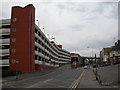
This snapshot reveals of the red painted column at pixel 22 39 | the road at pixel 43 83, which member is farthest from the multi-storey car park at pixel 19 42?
the road at pixel 43 83

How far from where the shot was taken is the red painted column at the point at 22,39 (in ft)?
163

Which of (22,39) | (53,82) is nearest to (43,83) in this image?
(53,82)

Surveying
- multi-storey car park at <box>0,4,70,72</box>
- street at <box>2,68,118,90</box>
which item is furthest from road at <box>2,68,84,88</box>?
multi-storey car park at <box>0,4,70,72</box>

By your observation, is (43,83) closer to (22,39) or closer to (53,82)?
(53,82)

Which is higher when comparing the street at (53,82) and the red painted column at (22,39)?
the red painted column at (22,39)

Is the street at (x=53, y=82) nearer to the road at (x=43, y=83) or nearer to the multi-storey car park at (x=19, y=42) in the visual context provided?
the road at (x=43, y=83)

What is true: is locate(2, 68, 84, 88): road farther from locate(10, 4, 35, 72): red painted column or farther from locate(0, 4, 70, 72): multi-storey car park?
locate(0, 4, 70, 72): multi-storey car park

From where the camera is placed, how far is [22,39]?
50.9 m

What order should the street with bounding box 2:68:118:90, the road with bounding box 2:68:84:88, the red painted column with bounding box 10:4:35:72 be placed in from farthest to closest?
the red painted column with bounding box 10:4:35:72 < the road with bounding box 2:68:84:88 < the street with bounding box 2:68:118:90

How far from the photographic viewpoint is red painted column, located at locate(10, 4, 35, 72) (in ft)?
163

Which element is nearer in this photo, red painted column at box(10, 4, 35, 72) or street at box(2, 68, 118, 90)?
street at box(2, 68, 118, 90)

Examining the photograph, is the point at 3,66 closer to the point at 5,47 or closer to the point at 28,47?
the point at 5,47

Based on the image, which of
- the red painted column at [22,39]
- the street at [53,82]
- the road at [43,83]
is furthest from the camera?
the red painted column at [22,39]

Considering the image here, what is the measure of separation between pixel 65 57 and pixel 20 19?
343 ft
